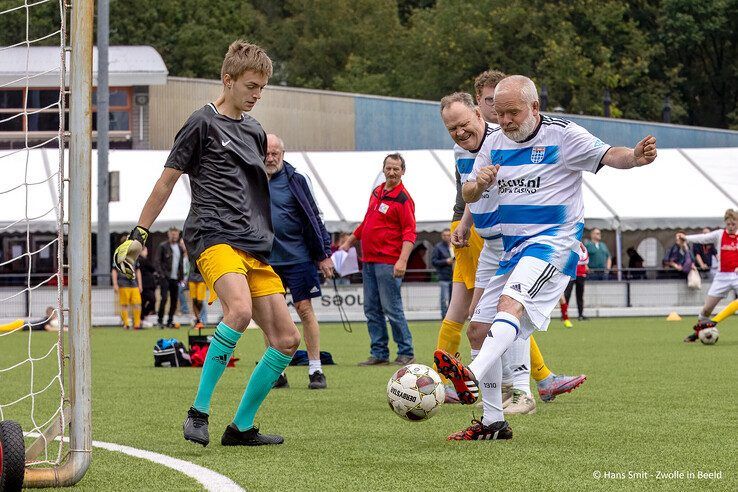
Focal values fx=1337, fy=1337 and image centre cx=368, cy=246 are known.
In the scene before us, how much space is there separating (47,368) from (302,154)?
66.6 feet

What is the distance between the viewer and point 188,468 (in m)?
6.07

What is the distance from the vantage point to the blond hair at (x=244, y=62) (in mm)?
6926

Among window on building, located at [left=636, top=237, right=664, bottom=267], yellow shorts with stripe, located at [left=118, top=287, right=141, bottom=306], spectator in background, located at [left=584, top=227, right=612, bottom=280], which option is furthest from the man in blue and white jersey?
window on building, located at [left=636, top=237, right=664, bottom=267]

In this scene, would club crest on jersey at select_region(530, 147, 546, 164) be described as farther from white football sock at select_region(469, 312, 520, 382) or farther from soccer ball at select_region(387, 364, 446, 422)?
soccer ball at select_region(387, 364, 446, 422)

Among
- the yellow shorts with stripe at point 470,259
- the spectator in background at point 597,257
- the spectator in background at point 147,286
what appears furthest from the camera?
the spectator in background at point 597,257

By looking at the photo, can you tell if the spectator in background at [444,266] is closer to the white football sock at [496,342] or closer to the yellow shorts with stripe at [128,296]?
the yellow shorts with stripe at [128,296]

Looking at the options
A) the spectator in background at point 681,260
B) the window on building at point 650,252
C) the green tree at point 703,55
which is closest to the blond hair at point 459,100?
the spectator in background at point 681,260

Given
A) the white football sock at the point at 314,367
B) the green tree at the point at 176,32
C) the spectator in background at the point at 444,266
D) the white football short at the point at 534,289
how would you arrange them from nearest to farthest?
the white football short at the point at 534,289
the white football sock at the point at 314,367
the spectator in background at the point at 444,266
the green tree at the point at 176,32

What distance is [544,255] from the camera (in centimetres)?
701

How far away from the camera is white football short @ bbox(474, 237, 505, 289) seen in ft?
27.6

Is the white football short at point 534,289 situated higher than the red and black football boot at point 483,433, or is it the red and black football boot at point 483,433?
the white football short at point 534,289

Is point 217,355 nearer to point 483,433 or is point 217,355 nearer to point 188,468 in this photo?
point 188,468

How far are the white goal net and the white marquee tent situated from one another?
7.1 inches

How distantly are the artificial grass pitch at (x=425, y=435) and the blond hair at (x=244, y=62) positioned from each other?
195 cm
